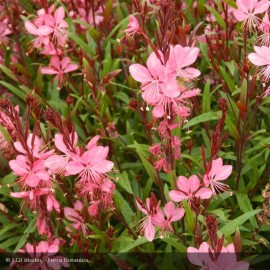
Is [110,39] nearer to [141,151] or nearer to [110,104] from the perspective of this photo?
[110,104]

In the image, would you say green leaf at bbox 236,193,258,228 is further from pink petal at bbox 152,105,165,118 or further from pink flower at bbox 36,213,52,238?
pink flower at bbox 36,213,52,238

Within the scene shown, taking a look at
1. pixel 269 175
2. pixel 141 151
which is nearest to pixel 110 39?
pixel 141 151

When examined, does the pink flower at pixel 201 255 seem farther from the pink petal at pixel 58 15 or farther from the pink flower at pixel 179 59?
the pink petal at pixel 58 15

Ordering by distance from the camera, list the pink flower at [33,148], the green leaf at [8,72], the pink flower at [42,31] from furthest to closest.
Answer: the green leaf at [8,72] → the pink flower at [42,31] → the pink flower at [33,148]

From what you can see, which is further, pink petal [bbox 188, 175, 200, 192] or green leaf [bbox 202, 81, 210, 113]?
green leaf [bbox 202, 81, 210, 113]

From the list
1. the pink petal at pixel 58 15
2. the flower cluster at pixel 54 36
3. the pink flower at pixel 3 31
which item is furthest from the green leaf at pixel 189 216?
the pink flower at pixel 3 31

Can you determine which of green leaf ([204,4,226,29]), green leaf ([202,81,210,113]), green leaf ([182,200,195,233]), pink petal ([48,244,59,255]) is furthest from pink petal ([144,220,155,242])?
green leaf ([204,4,226,29])

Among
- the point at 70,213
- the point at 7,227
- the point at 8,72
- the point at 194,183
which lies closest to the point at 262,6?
A: the point at 194,183
